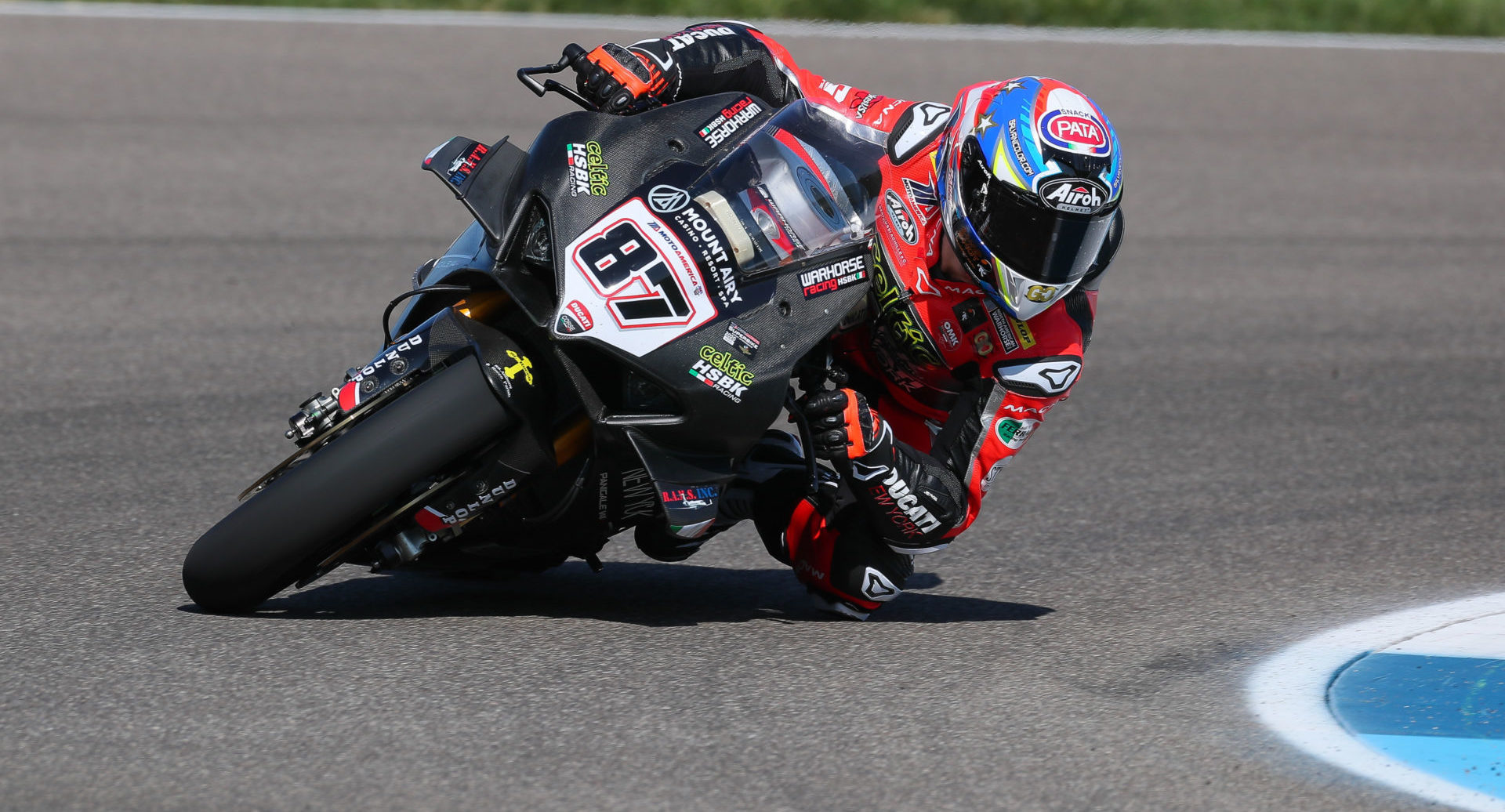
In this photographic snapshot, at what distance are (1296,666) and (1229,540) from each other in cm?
123

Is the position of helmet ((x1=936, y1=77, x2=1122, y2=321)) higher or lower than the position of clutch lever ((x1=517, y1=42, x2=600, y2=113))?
lower

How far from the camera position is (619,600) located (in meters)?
4.82

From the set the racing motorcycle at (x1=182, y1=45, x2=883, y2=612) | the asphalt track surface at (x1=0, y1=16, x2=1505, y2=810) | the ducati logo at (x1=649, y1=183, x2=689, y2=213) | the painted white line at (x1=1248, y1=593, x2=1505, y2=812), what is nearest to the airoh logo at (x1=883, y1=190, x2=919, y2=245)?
the racing motorcycle at (x1=182, y1=45, x2=883, y2=612)

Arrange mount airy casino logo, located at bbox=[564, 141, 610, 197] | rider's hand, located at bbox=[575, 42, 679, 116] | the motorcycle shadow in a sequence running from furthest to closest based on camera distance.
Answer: the motorcycle shadow < rider's hand, located at bbox=[575, 42, 679, 116] < mount airy casino logo, located at bbox=[564, 141, 610, 197]

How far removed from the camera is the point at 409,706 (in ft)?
12.4

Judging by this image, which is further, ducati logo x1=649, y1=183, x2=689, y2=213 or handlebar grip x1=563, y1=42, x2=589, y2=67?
handlebar grip x1=563, y1=42, x2=589, y2=67

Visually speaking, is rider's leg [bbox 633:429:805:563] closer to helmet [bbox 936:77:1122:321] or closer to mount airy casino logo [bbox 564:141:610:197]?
helmet [bbox 936:77:1122:321]

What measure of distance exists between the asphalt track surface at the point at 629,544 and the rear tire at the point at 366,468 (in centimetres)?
29

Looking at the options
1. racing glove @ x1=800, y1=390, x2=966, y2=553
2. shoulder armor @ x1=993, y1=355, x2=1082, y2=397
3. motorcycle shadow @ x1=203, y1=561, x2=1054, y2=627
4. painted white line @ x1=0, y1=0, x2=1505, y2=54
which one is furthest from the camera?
painted white line @ x1=0, y1=0, x2=1505, y2=54

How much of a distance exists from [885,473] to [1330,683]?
1.22 metres

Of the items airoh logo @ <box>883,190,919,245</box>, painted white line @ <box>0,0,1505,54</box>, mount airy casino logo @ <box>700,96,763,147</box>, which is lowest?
painted white line @ <box>0,0,1505,54</box>

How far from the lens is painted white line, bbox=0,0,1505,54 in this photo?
12617 mm

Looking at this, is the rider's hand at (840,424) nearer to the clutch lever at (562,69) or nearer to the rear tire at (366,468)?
the rear tire at (366,468)

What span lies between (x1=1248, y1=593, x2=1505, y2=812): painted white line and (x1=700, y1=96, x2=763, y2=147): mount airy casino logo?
6.17ft
